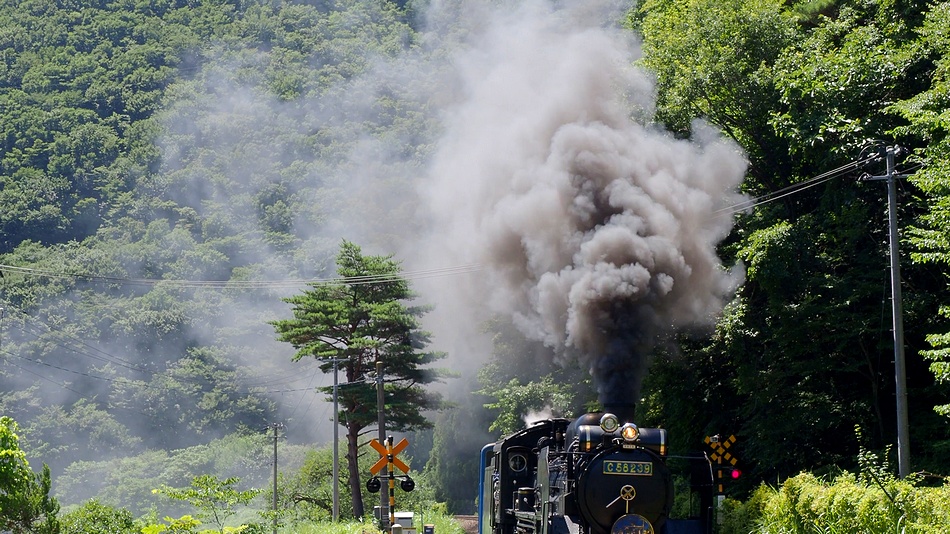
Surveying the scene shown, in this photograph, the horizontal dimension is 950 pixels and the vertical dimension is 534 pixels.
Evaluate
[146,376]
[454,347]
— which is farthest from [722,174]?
[146,376]

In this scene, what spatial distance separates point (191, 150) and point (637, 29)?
339ft

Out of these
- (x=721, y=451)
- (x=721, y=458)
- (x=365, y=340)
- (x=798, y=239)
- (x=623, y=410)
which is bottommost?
(x=721, y=458)

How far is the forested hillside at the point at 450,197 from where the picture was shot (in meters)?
21.7

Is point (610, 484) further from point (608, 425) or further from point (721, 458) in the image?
point (721, 458)

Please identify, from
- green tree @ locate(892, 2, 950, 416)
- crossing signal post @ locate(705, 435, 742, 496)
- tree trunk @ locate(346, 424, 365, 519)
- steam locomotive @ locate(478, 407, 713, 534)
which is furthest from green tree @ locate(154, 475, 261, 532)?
tree trunk @ locate(346, 424, 365, 519)

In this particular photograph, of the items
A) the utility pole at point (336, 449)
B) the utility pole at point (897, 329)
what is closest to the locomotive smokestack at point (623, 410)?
the utility pole at point (897, 329)

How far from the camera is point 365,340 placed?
120ft

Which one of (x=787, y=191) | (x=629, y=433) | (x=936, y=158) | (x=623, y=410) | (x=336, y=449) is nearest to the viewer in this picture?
(x=629, y=433)

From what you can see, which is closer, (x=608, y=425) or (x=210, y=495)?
(x=608, y=425)

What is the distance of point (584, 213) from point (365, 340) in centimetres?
2087

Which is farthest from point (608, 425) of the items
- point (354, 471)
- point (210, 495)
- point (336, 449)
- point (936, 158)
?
point (354, 471)

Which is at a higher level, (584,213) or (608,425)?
(584,213)

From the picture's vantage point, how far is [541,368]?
3494 centimetres

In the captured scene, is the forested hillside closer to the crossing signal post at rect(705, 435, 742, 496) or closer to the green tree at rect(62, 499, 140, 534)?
the crossing signal post at rect(705, 435, 742, 496)
